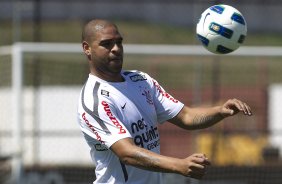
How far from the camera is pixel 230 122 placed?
1539cm

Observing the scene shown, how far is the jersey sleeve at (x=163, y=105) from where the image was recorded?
5.50 metres

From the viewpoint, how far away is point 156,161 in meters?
4.55

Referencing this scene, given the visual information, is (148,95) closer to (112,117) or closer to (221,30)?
(112,117)

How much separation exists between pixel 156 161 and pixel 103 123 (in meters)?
0.54

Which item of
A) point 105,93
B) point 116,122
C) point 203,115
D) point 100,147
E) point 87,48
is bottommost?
point 100,147

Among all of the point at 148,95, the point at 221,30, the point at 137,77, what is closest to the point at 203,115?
the point at 148,95

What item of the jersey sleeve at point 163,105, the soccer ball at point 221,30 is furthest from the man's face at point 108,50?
the soccer ball at point 221,30

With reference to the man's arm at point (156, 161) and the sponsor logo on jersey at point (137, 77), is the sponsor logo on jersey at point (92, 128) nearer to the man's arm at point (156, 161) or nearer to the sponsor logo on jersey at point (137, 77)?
the man's arm at point (156, 161)

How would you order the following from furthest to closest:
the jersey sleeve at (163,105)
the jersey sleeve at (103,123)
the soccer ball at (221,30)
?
the soccer ball at (221,30) < the jersey sleeve at (163,105) < the jersey sleeve at (103,123)

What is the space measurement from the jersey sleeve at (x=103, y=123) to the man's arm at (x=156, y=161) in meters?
0.07

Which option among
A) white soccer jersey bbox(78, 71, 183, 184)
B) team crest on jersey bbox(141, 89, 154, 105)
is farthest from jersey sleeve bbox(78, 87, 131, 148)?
team crest on jersey bbox(141, 89, 154, 105)

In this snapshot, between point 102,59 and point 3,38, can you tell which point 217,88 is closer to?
point 102,59

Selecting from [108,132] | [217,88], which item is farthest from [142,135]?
[217,88]

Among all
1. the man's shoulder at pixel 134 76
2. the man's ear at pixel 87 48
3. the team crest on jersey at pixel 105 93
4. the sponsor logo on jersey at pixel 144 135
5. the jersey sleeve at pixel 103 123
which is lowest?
the sponsor logo on jersey at pixel 144 135
